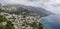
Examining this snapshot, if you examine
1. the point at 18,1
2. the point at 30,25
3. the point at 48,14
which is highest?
the point at 18,1

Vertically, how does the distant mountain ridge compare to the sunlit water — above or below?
above

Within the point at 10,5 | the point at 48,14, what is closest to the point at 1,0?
the point at 10,5

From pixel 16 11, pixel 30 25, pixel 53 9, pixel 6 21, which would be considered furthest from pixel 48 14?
pixel 6 21

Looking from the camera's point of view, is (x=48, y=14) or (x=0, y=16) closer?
(x=48, y=14)

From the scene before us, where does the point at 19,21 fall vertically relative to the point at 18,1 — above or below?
below

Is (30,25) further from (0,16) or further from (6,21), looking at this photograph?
(0,16)

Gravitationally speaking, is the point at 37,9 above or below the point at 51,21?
above

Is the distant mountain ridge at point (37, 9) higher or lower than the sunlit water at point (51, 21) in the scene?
higher

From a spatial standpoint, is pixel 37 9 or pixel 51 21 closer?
pixel 51 21

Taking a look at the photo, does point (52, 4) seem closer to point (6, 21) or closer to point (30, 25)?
point (30, 25)
